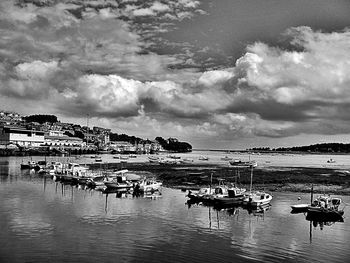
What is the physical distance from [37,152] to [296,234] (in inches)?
5636

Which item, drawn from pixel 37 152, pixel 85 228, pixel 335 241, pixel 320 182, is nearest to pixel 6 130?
pixel 37 152

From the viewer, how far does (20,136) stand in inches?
6762

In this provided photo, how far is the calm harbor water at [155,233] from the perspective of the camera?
24031 mm

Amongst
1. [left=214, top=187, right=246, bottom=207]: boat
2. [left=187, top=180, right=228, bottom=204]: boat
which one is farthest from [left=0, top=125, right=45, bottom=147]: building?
→ [left=214, top=187, right=246, bottom=207]: boat

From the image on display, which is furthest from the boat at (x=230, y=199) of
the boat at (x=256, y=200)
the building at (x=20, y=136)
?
the building at (x=20, y=136)

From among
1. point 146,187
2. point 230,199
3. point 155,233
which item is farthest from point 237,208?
point 146,187

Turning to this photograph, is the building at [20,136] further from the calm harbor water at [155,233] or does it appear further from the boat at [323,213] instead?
the boat at [323,213]

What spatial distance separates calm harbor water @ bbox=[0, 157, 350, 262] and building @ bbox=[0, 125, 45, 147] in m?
130

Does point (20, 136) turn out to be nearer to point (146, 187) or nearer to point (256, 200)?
point (146, 187)

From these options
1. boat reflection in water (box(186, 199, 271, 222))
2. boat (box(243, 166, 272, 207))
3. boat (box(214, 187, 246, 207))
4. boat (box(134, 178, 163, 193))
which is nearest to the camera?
boat reflection in water (box(186, 199, 271, 222))

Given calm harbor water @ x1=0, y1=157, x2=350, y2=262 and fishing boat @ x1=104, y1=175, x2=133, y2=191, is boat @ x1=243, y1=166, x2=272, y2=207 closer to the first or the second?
calm harbor water @ x1=0, y1=157, x2=350, y2=262

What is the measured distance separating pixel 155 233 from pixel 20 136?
157 meters

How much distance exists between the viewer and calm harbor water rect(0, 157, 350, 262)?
24031mm

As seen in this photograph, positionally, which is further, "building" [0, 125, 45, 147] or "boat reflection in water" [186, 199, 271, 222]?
"building" [0, 125, 45, 147]
